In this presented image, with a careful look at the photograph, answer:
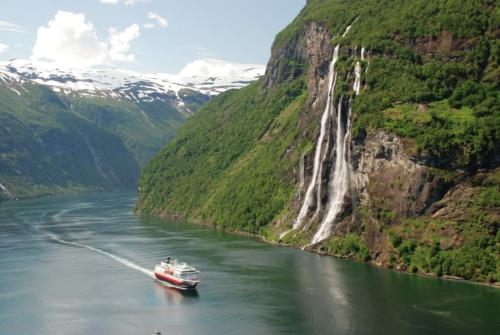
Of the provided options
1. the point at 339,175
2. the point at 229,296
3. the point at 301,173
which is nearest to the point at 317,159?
the point at 301,173

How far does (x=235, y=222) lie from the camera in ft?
447

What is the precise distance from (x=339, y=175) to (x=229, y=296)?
3666 cm

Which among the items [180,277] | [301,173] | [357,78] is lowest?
[180,277]

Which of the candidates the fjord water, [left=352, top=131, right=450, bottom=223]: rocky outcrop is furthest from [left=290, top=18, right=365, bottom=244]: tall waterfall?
the fjord water

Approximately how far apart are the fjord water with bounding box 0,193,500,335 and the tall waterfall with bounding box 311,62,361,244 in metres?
5.51

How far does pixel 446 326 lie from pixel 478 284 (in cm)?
1664

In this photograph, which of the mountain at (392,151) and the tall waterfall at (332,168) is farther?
the tall waterfall at (332,168)

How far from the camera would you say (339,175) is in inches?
4171

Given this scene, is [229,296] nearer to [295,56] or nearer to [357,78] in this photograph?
[357,78]

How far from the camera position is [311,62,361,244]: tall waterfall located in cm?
10269

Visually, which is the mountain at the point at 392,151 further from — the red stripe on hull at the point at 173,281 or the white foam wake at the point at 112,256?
the white foam wake at the point at 112,256

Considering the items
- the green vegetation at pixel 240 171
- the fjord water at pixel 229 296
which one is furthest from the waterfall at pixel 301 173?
the fjord water at pixel 229 296

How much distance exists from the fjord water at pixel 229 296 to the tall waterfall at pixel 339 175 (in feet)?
18.1

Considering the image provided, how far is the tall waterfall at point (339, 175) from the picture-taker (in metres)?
103
